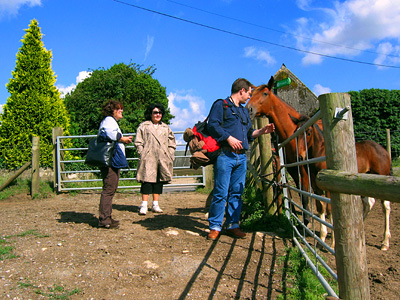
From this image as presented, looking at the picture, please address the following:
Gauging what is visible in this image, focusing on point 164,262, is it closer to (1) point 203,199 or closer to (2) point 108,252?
(2) point 108,252

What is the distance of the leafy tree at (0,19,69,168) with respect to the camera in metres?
9.44

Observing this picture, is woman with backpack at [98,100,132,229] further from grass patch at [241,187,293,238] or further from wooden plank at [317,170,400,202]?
wooden plank at [317,170,400,202]

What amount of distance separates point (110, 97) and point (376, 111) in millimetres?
10118

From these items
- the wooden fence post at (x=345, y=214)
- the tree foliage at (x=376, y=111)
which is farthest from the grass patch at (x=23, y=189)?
the tree foliage at (x=376, y=111)

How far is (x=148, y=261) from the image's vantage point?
3.23 metres

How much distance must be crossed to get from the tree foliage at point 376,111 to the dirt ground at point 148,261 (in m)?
8.81

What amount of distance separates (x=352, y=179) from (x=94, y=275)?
2.36 metres

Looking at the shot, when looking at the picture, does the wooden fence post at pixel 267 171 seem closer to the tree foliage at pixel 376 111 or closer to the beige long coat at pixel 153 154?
the beige long coat at pixel 153 154

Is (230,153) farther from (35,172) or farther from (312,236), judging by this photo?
(35,172)

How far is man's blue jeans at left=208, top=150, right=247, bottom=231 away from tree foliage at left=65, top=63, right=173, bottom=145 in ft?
22.4

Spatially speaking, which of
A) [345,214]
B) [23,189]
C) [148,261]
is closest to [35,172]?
[23,189]

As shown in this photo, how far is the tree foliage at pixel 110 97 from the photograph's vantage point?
10.6 metres

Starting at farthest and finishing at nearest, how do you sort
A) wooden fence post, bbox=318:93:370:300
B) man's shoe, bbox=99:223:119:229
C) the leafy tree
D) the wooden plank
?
the leafy tree
man's shoe, bbox=99:223:119:229
wooden fence post, bbox=318:93:370:300
the wooden plank

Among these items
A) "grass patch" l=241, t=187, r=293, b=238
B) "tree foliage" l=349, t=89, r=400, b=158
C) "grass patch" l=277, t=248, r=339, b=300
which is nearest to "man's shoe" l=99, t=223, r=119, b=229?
"grass patch" l=241, t=187, r=293, b=238
